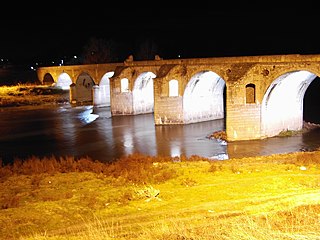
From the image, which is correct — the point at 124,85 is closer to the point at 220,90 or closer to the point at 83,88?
the point at 220,90

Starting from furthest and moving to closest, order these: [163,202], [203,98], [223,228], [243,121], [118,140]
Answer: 1. [203,98]
2. [118,140]
3. [243,121]
4. [163,202]
5. [223,228]

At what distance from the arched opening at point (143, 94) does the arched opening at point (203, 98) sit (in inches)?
217

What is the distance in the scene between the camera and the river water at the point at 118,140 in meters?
21.6

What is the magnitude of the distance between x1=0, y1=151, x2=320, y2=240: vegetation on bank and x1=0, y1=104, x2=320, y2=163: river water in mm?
8157

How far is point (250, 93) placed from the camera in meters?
23.0

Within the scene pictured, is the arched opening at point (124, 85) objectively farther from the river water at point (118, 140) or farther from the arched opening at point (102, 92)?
the arched opening at point (102, 92)

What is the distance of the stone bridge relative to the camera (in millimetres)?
22281

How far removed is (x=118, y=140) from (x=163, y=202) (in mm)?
16519

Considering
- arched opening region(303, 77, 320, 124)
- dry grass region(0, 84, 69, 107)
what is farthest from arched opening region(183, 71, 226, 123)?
dry grass region(0, 84, 69, 107)

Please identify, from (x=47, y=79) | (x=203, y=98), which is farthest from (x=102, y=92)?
(x=47, y=79)

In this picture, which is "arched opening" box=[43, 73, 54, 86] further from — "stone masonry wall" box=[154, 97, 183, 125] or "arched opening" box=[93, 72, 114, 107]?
"stone masonry wall" box=[154, 97, 183, 125]

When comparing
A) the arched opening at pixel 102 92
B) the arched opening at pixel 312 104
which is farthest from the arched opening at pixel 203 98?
the arched opening at pixel 102 92

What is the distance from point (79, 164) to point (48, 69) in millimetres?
40745

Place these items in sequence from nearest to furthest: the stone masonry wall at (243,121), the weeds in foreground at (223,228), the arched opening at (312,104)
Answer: the weeds in foreground at (223,228), the stone masonry wall at (243,121), the arched opening at (312,104)
